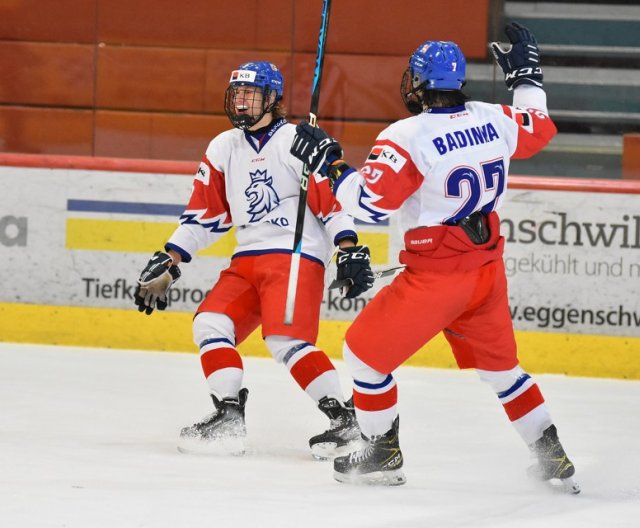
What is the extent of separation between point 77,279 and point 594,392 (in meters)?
2.44

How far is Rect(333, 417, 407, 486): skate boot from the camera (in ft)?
11.4

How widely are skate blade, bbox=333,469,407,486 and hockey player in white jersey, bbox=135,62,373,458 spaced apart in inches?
14.1

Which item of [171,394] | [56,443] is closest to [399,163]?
[56,443]

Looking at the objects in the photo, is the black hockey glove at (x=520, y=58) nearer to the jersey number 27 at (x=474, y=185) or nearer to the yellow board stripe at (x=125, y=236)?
the jersey number 27 at (x=474, y=185)

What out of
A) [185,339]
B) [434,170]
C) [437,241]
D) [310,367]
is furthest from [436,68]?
[185,339]

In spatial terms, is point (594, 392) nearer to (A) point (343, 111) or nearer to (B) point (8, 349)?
(A) point (343, 111)

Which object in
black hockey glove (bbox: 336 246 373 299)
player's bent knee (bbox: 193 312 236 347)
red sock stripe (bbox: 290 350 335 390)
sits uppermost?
black hockey glove (bbox: 336 246 373 299)

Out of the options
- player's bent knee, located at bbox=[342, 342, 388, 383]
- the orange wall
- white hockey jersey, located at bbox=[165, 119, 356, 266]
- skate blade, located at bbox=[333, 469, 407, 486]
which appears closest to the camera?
player's bent knee, located at bbox=[342, 342, 388, 383]

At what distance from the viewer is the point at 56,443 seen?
13.0ft

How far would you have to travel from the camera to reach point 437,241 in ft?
11.0

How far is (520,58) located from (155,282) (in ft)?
4.22

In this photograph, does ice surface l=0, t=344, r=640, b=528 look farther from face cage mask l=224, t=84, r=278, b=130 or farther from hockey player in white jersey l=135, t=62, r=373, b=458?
face cage mask l=224, t=84, r=278, b=130

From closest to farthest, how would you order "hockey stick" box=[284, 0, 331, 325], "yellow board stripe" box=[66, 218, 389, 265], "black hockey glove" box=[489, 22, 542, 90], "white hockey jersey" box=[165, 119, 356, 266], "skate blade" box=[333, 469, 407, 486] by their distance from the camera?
"skate blade" box=[333, 469, 407, 486]
"black hockey glove" box=[489, 22, 542, 90]
"hockey stick" box=[284, 0, 331, 325]
"white hockey jersey" box=[165, 119, 356, 266]
"yellow board stripe" box=[66, 218, 389, 265]

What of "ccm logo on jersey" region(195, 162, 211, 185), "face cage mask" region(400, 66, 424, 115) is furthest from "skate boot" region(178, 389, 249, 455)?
"face cage mask" region(400, 66, 424, 115)
